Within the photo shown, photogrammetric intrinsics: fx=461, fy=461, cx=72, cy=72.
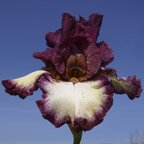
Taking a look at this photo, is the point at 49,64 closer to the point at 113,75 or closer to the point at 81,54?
the point at 81,54

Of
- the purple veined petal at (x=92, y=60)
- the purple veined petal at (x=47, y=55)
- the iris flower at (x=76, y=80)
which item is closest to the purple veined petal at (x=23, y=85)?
the iris flower at (x=76, y=80)

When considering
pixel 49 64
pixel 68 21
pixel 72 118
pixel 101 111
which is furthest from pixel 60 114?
pixel 68 21

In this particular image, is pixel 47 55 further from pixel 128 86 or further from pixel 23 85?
pixel 128 86

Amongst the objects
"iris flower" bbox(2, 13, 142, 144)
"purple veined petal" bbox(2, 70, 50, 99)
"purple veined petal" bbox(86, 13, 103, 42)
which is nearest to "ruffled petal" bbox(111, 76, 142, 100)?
"iris flower" bbox(2, 13, 142, 144)

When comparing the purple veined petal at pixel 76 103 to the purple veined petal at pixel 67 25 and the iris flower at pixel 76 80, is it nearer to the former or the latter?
the iris flower at pixel 76 80

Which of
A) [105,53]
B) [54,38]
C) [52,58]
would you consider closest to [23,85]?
[52,58]

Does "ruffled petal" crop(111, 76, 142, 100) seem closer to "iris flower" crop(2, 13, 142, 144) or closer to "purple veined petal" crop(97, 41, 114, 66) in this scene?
"iris flower" crop(2, 13, 142, 144)

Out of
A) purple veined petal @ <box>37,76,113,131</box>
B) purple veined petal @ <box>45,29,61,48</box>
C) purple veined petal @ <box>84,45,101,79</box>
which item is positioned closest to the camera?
purple veined petal @ <box>37,76,113,131</box>
